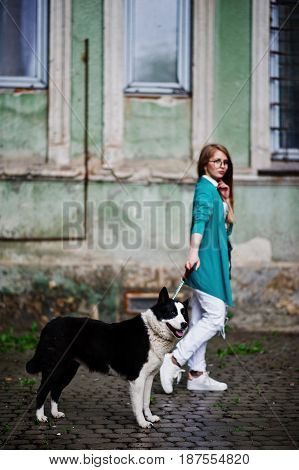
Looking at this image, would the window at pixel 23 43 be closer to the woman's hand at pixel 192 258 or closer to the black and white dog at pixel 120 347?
the woman's hand at pixel 192 258

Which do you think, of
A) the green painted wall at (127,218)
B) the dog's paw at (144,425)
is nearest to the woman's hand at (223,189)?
the dog's paw at (144,425)

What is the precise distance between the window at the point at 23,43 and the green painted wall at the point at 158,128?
1.18m

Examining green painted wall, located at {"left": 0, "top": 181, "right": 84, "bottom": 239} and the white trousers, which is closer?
the white trousers

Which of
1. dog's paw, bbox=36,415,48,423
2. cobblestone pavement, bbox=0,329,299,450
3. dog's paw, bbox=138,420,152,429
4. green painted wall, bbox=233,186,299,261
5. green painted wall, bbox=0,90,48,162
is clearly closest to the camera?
cobblestone pavement, bbox=0,329,299,450

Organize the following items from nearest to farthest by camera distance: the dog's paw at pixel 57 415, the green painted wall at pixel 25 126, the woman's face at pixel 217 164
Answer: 1. the dog's paw at pixel 57 415
2. the woman's face at pixel 217 164
3. the green painted wall at pixel 25 126

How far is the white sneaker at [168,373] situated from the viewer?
6.68m

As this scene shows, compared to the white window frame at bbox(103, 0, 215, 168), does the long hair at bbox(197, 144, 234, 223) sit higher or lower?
lower

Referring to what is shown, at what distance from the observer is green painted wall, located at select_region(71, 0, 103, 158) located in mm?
9648

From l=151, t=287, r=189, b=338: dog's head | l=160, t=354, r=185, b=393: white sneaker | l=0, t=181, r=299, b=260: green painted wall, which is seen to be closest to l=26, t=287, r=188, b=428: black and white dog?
l=151, t=287, r=189, b=338: dog's head

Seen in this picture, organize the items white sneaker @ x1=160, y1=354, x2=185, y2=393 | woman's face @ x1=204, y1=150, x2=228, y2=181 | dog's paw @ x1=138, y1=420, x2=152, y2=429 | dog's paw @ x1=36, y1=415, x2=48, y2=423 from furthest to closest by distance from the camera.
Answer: woman's face @ x1=204, y1=150, x2=228, y2=181
white sneaker @ x1=160, y1=354, x2=185, y2=393
dog's paw @ x1=36, y1=415, x2=48, y2=423
dog's paw @ x1=138, y1=420, x2=152, y2=429

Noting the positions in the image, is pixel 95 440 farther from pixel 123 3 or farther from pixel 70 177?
pixel 123 3

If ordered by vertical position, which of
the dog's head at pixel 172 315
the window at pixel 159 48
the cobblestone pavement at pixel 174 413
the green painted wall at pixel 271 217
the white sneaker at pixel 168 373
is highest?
the window at pixel 159 48

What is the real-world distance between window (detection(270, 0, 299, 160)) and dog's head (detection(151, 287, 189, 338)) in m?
4.85

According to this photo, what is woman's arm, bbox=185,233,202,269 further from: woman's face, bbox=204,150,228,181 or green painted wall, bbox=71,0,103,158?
green painted wall, bbox=71,0,103,158
